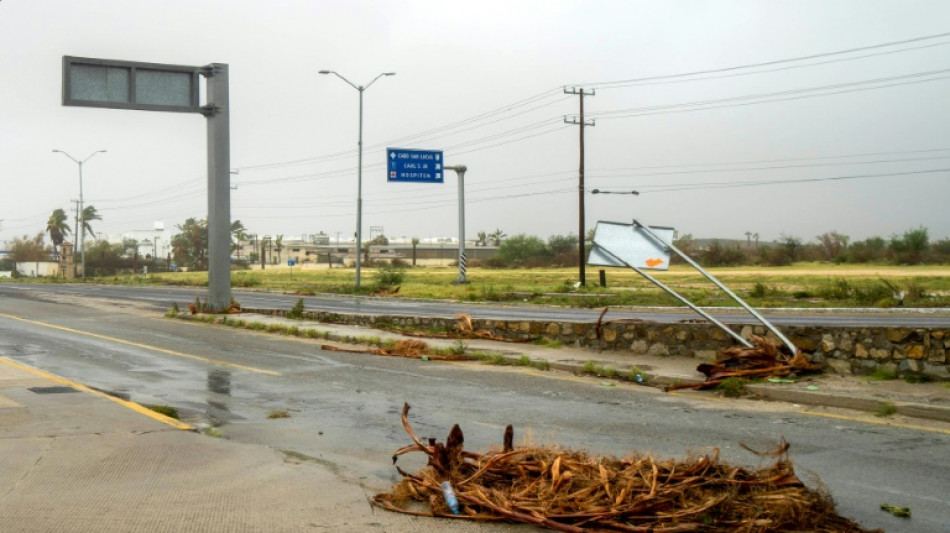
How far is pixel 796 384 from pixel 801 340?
1346 mm

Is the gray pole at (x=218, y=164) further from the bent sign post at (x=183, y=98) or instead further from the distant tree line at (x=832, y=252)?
the distant tree line at (x=832, y=252)

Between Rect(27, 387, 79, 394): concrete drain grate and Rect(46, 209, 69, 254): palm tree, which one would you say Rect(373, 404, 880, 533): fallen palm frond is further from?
Rect(46, 209, 69, 254): palm tree

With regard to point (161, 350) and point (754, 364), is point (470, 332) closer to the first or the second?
point (161, 350)

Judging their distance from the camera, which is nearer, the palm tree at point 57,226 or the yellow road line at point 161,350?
the yellow road line at point 161,350

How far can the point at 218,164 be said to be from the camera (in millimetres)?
27203

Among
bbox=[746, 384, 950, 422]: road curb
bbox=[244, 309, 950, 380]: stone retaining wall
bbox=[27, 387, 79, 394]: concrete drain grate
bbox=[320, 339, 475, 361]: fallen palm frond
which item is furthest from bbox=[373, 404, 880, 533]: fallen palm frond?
bbox=[320, 339, 475, 361]: fallen palm frond

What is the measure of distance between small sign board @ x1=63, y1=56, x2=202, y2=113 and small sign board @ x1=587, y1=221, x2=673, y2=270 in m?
17.4

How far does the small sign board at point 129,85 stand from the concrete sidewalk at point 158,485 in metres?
17.8

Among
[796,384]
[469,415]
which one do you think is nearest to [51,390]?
[469,415]

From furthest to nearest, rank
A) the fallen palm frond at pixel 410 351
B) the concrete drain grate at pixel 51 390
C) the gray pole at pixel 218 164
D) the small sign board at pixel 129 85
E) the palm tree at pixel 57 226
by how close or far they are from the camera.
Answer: the palm tree at pixel 57 226
the gray pole at pixel 218 164
the small sign board at pixel 129 85
the fallen palm frond at pixel 410 351
the concrete drain grate at pixel 51 390

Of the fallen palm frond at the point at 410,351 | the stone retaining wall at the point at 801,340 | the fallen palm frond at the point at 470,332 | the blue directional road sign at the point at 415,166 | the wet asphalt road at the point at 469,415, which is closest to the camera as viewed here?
the wet asphalt road at the point at 469,415

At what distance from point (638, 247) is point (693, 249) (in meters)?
84.6

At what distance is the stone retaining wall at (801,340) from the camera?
38.4 feet

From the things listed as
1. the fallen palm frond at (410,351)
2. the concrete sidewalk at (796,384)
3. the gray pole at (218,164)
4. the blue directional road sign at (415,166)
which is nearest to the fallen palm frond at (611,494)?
Result: the concrete sidewalk at (796,384)
